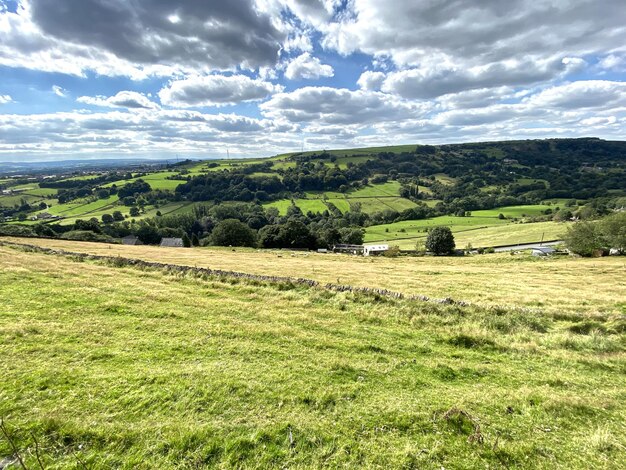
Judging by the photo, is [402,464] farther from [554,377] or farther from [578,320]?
[578,320]

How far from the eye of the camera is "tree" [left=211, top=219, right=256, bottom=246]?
8000 cm

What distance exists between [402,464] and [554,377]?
694 cm

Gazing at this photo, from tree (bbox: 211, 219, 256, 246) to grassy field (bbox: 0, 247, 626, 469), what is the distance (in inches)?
2584

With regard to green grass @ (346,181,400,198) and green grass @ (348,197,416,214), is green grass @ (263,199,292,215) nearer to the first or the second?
green grass @ (348,197,416,214)

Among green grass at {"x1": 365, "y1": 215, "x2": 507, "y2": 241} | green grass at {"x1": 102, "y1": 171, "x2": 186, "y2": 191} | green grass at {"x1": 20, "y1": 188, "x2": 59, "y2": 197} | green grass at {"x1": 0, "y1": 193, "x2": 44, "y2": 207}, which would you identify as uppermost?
green grass at {"x1": 102, "y1": 171, "x2": 186, "y2": 191}

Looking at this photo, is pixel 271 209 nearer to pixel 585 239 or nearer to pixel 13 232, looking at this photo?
pixel 13 232

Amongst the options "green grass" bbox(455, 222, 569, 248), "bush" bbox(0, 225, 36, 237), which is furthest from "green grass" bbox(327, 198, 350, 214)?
"bush" bbox(0, 225, 36, 237)

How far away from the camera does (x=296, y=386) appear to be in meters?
7.86

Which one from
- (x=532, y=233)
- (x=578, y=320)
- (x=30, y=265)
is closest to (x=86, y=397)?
(x=30, y=265)

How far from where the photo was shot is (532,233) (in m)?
92.4

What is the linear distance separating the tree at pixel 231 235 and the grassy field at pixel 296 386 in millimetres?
65630

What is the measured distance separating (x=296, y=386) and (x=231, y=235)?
248 ft

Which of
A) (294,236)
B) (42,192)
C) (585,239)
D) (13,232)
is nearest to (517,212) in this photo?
(585,239)

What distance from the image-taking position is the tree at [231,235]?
8000cm
